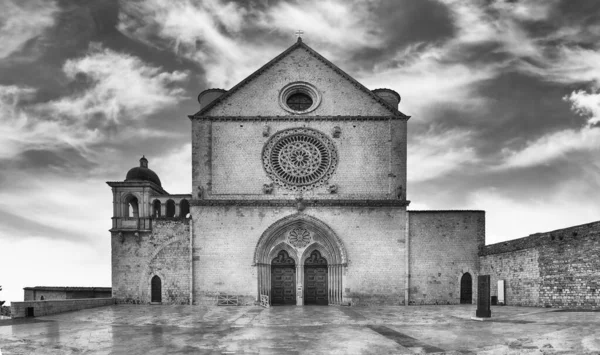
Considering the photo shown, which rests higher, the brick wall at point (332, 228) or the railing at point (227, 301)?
the brick wall at point (332, 228)

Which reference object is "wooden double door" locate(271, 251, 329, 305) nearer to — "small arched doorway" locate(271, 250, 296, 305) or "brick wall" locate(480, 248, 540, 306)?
"small arched doorway" locate(271, 250, 296, 305)

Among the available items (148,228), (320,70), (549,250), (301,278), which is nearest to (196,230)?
(148,228)

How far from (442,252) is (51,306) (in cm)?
2028

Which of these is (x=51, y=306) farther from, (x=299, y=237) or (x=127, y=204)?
(x=299, y=237)

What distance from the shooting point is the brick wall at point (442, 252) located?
24766mm

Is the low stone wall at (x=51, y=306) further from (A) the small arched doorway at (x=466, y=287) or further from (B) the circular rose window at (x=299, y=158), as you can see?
(A) the small arched doorway at (x=466, y=287)

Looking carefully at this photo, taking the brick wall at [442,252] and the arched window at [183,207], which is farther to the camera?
the arched window at [183,207]

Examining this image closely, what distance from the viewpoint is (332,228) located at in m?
25.1

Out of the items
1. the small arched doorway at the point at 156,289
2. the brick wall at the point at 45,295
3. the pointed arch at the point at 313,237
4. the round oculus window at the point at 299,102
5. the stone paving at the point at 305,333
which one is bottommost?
the brick wall at the point at 45,295

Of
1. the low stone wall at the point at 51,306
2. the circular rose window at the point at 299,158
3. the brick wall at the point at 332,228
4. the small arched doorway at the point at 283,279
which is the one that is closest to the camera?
the low stone wall at the point at 51,306

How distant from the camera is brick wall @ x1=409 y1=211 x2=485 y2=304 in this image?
2477 cm

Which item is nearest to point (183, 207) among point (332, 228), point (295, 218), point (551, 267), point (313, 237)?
point (295, 218)

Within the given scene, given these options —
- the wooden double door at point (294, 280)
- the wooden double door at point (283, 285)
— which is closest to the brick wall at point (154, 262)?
the wooden double door at point (283, 285)

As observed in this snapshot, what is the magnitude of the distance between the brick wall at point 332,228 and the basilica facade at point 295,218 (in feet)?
0.19
